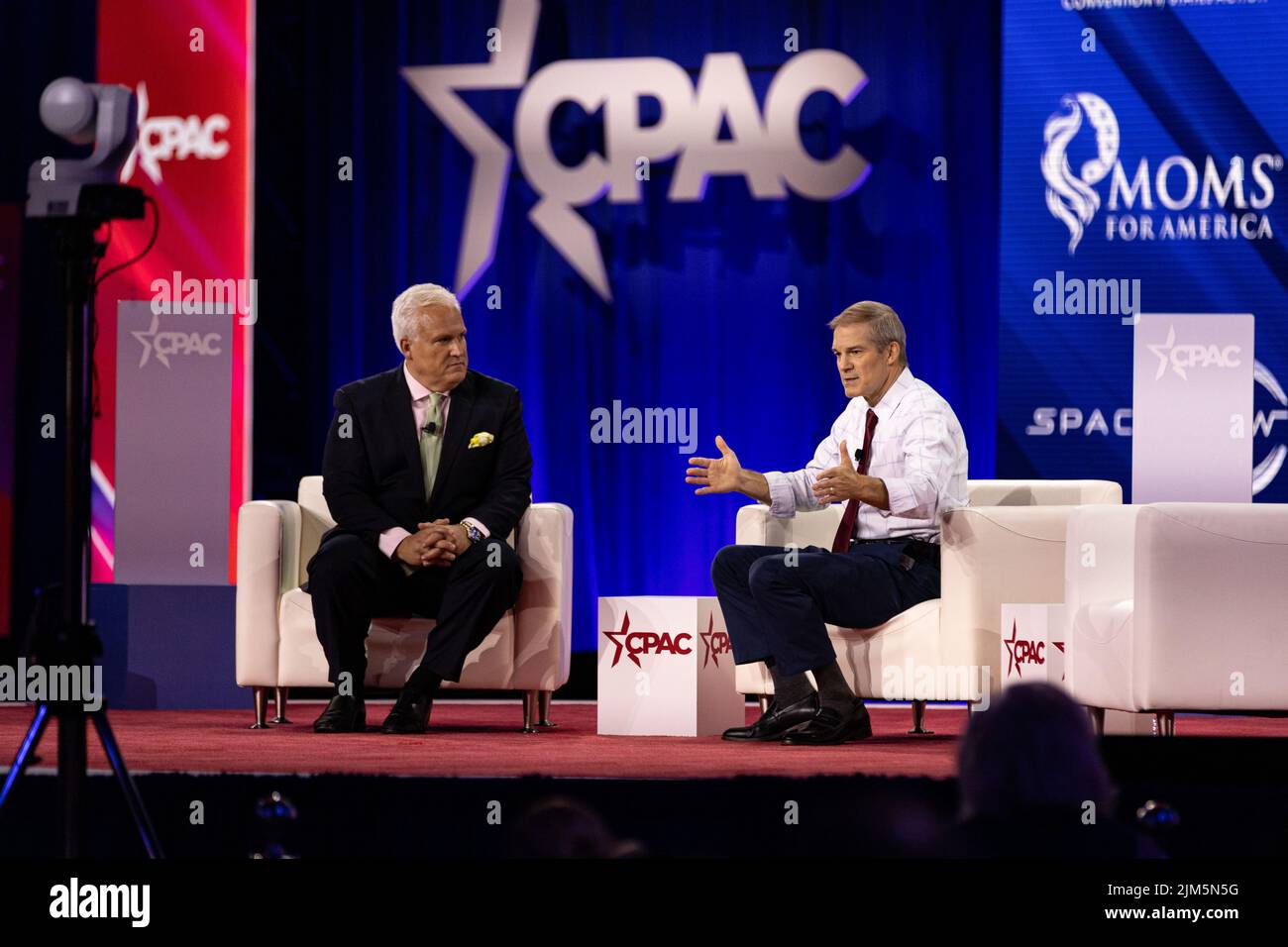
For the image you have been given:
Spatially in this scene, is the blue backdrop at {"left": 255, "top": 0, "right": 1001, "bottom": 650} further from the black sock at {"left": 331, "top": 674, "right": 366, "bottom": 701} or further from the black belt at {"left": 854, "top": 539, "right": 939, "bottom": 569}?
the black sock at {"left": 331, "top": 674, "right": 366, "bottom": 701}

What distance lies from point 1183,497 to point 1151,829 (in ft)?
10.0

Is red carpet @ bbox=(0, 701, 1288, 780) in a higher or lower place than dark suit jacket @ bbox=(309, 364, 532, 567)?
lower

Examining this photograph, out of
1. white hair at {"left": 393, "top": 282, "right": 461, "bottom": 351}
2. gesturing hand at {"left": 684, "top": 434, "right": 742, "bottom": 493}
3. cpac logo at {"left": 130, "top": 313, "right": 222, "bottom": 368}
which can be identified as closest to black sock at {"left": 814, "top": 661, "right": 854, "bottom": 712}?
gesturing hand at {"left": 684, "top": 434, "right": 742, "bottom": 493}

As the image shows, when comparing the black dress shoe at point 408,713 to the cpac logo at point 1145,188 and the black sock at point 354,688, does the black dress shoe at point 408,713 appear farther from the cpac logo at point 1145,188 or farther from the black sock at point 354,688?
the cpac logo at point 1145,188

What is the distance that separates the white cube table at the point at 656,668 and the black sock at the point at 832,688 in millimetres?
363

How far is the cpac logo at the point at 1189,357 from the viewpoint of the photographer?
5879mm

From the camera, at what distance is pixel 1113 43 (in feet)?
20.2

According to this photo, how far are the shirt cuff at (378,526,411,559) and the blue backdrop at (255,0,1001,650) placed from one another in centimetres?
208

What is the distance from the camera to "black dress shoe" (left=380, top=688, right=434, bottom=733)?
445 cm

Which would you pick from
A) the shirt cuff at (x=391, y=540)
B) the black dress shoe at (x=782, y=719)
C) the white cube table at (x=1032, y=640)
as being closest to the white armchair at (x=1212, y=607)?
the white cube table at (x=1032, y=640)

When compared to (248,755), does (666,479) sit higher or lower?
higher

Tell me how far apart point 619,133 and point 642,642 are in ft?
9.27
